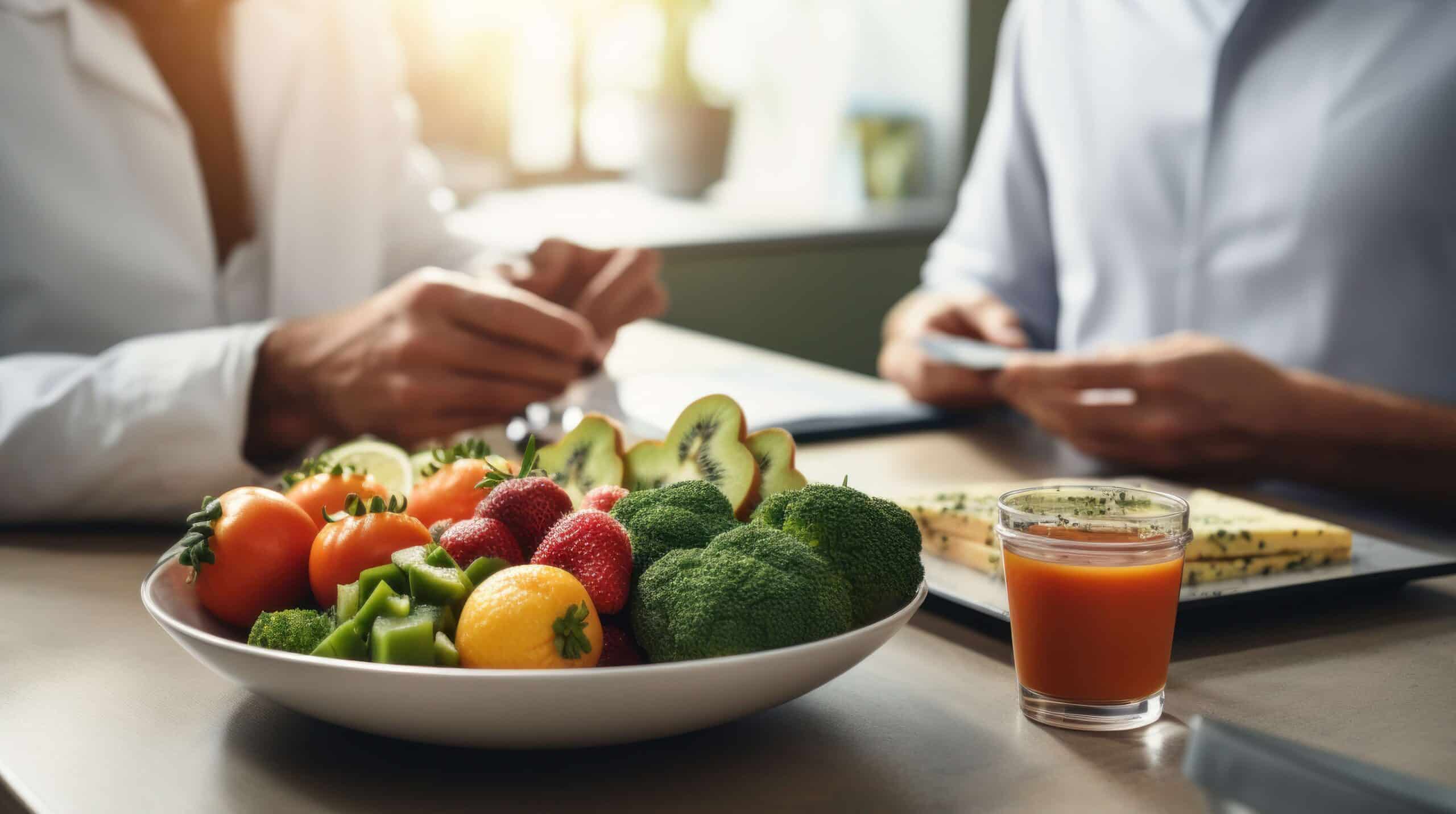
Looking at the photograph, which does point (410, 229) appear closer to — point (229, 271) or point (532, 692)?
point (229, 271)

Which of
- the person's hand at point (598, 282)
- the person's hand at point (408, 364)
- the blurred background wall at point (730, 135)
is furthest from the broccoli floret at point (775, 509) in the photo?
the blurred background wall at point (730, 135)

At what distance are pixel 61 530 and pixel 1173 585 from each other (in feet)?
3.12

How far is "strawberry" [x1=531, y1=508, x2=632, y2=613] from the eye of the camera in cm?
60

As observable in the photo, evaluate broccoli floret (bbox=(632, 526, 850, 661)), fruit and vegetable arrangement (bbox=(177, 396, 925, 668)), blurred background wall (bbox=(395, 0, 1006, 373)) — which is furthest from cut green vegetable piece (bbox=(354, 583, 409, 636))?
blurred background wall (bbox=(395, 0, 1006, 373))

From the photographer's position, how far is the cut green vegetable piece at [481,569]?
1.98 ft

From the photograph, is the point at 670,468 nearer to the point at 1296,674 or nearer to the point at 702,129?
the point at 1296,674

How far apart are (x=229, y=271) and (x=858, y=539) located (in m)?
1.27

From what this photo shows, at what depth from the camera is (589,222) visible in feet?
10.2

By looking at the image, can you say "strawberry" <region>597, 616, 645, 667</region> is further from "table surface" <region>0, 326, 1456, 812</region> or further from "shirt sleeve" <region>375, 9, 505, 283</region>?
"shirt sleeve" <region>375, 9, 505, 283</region>

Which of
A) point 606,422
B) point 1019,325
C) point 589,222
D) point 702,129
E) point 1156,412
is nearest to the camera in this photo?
point 606,422

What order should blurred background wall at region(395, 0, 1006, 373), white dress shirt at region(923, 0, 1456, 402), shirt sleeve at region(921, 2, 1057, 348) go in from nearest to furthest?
white dress shirt at region(923, 0, 1456, 402), shirt sleeve at region(921, 2, 1057, 348), blurred background wall at region(395, 0, 1006, 373)

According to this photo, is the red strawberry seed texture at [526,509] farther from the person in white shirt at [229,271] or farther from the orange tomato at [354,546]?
the person in white shirt at [229,271]

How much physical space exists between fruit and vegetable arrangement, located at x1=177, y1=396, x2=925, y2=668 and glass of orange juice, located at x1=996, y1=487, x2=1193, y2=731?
0.06m

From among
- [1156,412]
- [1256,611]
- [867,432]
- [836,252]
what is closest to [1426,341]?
[1156,412]
